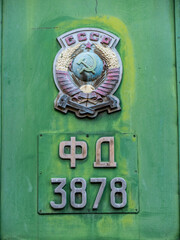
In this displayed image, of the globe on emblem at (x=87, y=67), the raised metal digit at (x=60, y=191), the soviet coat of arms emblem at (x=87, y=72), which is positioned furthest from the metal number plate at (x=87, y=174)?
the globe on emblem at (x=87, y=67)

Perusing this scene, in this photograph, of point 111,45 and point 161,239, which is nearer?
point 161,239

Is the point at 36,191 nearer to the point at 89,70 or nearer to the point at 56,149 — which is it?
the point at 56,149

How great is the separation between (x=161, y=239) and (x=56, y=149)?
147 centimetres

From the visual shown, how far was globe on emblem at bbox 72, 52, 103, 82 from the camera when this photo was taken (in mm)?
5609

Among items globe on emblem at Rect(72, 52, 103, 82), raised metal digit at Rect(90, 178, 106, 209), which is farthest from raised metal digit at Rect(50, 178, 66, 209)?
globe on emblem at Rect(72, 52, 103, 82)

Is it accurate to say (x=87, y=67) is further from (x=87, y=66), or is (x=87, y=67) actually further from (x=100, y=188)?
(x=100, y=188)

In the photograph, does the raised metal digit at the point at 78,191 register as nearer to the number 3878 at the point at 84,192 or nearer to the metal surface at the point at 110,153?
the number 3878 at the point at 84,192

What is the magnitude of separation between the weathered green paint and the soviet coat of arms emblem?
0.09 metres

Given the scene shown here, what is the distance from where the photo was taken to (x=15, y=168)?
214 inches

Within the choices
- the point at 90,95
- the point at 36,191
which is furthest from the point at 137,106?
the point at 36,191

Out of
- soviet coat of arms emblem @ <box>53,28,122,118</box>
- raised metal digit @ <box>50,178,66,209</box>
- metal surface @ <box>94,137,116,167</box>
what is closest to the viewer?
raised metal digit @ <box>50,178,66,209</box>

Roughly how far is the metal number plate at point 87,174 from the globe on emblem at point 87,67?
66 centimetres

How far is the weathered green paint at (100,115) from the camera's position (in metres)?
5.32

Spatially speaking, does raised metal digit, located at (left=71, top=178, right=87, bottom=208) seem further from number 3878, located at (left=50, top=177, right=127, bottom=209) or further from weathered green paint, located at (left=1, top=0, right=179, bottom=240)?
weathered green paint, located at (left=1, top=0, right=179, bottom=240)
